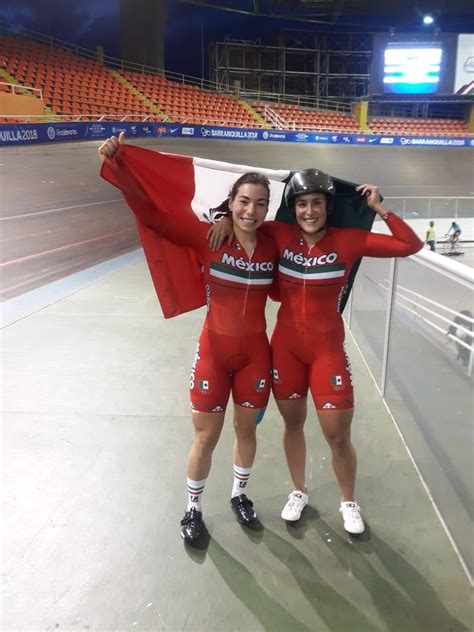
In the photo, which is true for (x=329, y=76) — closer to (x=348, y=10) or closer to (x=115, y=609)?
(x=348, y=10)

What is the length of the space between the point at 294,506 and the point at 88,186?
1094 cm

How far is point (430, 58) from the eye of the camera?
23688 mm

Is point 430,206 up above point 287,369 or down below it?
below

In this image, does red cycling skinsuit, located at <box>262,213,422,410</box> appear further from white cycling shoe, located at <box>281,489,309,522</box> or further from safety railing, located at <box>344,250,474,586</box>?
white cycling shoe, located at <box>281,489,309,522</box>

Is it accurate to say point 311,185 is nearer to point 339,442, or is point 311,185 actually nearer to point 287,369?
point 287,369

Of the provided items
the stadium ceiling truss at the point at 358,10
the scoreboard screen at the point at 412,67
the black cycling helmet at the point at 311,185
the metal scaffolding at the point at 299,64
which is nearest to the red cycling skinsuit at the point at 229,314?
the black cycling helmet at the point at 311,185

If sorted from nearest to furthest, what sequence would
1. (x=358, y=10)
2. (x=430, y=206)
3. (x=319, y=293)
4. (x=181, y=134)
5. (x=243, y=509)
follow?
(x=319, y=293) < (x=243, y=509) < (x=430, y=206) < (x=181, y=134) < (x=358, y=10)

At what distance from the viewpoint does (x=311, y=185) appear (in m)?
1.77

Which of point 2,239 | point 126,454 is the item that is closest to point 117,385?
point 126,454

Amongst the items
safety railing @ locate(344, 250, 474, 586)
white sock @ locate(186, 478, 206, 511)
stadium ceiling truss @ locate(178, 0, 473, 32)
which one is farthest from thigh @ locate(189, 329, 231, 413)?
stadium ceiling truss @ locate(178, 0, 473, 32)

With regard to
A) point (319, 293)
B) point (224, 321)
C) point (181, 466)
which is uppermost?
point (319, 293)

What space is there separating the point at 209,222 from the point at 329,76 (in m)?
27.4

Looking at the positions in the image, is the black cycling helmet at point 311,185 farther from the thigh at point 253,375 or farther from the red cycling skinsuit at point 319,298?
the thigh at point 253,375

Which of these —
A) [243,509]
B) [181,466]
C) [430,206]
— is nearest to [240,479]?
[243,509]
